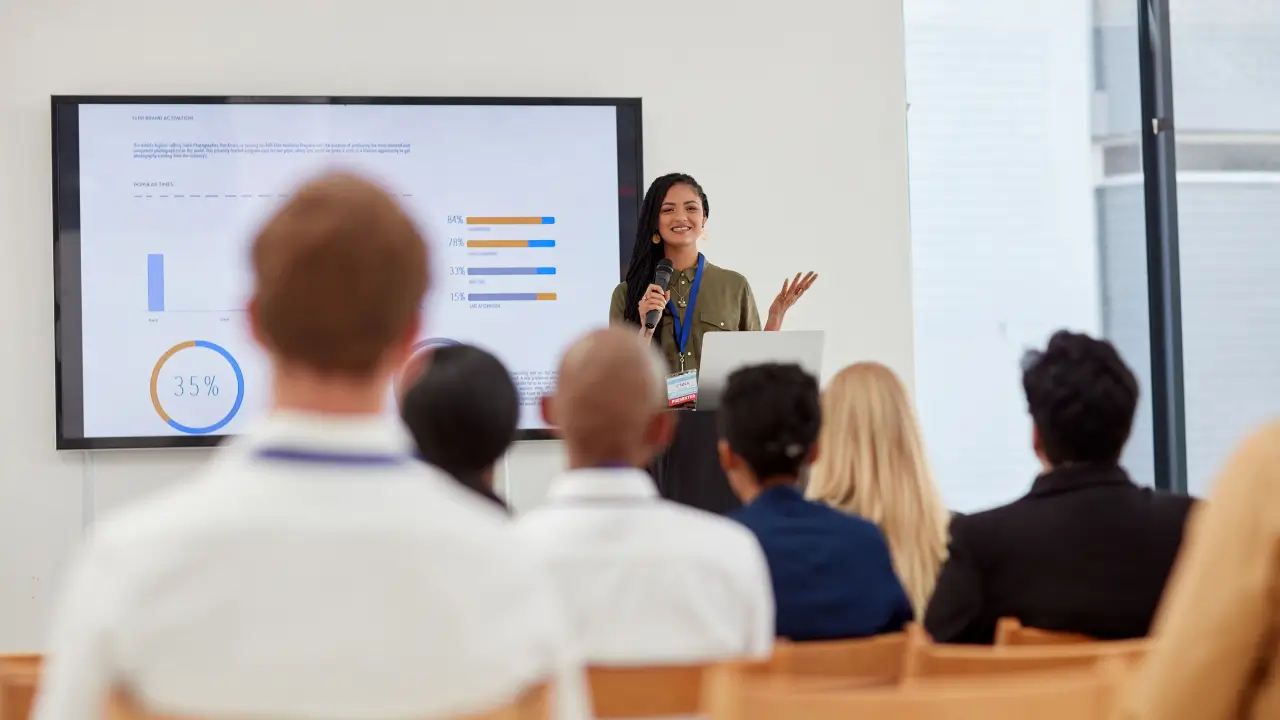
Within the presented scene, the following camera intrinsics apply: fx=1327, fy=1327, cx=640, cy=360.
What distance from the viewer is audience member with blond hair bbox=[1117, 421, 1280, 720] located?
3.21 ft

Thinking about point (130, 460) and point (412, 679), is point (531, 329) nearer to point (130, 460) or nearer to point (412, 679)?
point (130, 460)

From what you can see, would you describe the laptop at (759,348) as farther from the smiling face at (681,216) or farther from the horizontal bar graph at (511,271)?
the horizontal bar graph at (511,271)

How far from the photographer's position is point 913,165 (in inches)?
239

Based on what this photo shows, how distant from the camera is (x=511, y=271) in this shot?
5.53 metres

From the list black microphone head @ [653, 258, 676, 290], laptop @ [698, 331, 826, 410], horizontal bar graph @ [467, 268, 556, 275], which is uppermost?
horizontal bar graph @ [467, 268, 556, 275]

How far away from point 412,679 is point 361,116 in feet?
15.6

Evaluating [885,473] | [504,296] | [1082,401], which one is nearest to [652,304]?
[504,296]

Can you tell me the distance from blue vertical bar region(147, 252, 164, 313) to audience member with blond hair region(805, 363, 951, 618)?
3374mm

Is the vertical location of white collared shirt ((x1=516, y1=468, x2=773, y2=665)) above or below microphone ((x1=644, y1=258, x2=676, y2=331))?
below

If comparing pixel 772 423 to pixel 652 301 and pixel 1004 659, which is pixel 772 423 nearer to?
pixel 1004 659

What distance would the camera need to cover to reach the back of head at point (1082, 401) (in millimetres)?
2264

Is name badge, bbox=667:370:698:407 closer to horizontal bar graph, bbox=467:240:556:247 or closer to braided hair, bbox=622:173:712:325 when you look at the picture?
braided hair, bbox=622:173:712:325

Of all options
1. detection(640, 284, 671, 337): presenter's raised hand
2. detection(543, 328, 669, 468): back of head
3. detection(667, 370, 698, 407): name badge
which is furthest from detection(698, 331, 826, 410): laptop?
detection(543, 328, 669, 468): back of head

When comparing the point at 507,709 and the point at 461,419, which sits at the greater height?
the point at 461,419
